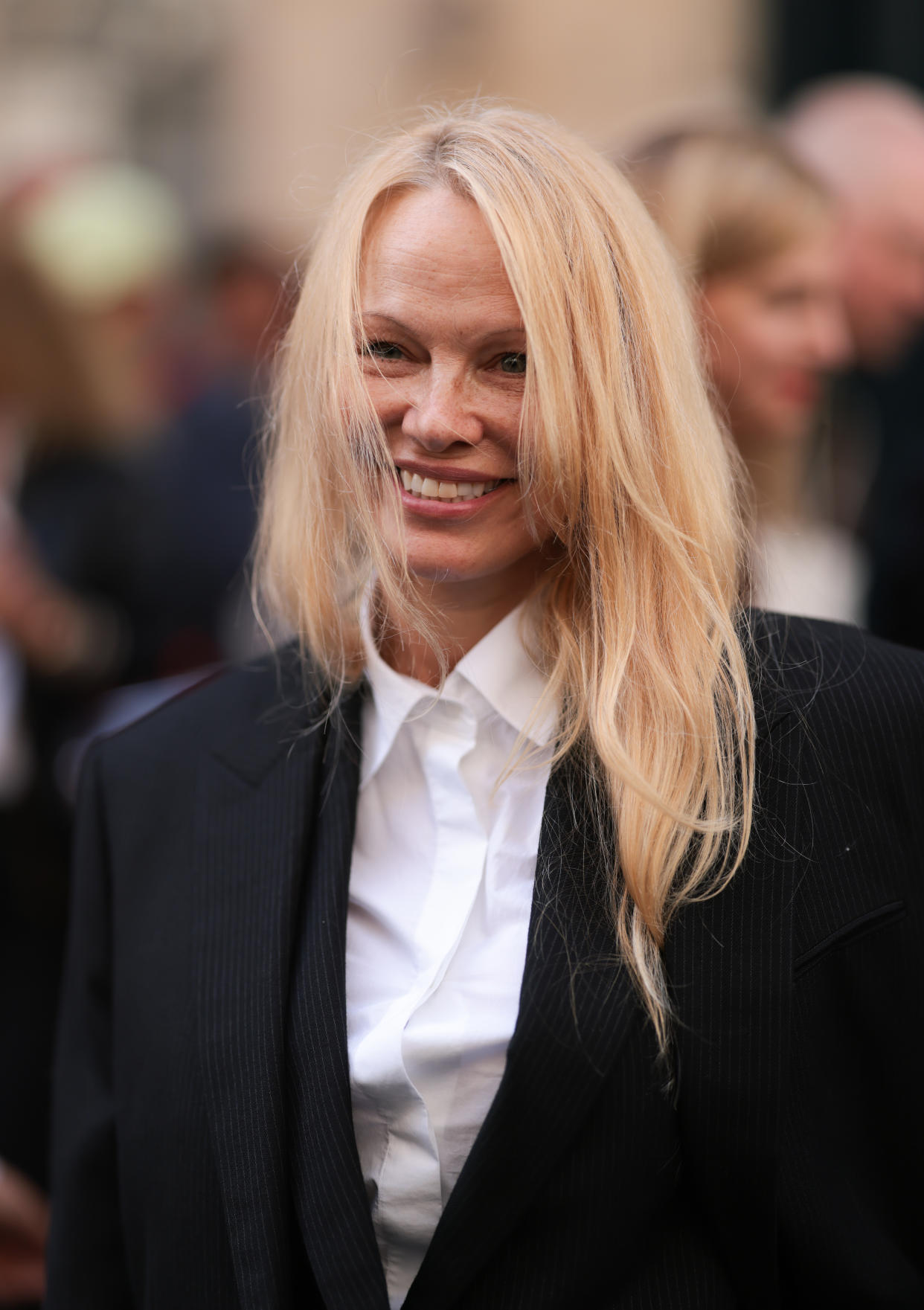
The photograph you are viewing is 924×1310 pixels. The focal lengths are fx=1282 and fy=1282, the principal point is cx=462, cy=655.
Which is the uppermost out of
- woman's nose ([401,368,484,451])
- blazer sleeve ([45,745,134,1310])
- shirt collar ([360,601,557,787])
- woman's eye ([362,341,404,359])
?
woman's eye ([362,341,404,359])

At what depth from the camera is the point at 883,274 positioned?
9.41ft

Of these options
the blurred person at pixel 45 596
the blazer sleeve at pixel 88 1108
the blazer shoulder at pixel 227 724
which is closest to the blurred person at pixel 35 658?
the blurred person at pixel 45 596

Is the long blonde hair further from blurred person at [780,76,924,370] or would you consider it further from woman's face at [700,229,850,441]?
blurred person at [780,76,924,370]

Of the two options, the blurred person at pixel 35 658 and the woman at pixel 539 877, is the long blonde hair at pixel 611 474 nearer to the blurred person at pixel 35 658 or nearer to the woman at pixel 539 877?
the woman at pixel 539 877

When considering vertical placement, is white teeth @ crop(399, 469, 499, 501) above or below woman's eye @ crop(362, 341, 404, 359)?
below

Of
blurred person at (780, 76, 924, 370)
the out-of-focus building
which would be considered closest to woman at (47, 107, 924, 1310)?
blurred person at (780, 76, 924, 370)

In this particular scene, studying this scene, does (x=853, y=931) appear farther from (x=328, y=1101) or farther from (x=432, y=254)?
(x=432, y=254)

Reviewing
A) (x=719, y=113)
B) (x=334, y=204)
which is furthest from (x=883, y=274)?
(x=334, y=204)

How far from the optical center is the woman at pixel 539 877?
1465mm

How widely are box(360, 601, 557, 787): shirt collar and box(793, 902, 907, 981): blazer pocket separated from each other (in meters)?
0.40

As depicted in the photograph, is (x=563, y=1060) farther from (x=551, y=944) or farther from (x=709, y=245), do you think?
(x=709, y=245)

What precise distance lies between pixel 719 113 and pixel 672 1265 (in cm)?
207

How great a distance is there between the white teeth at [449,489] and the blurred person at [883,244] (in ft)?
3.74

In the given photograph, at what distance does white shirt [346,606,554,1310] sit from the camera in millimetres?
1522
